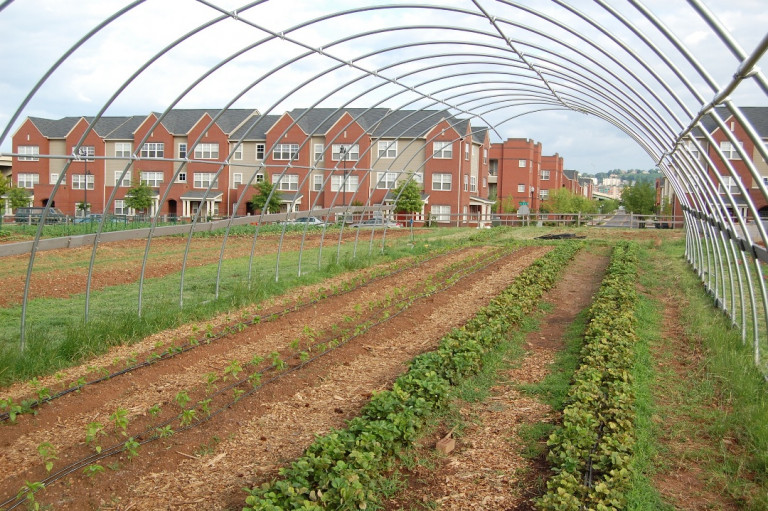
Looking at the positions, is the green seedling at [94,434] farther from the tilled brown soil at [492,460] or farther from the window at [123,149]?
the window at [123,149]

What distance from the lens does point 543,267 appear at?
16.4m

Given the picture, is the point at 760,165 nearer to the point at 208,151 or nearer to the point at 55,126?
the point at 208,151

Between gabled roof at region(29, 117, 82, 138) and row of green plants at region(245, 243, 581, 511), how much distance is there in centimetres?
4233

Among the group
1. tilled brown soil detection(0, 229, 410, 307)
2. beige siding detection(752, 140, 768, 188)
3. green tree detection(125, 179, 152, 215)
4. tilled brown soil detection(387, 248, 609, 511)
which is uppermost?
beige siding detection(752, 140, 768, 188)

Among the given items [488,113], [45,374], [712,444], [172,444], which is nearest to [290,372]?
[172,444]

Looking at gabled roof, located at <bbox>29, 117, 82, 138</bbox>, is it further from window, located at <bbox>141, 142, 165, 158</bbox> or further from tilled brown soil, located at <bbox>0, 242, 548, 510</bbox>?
tilled brown soil, located at <bbox>0, 242, 548, 510</bbox>

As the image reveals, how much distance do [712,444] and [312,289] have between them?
948 centimetres

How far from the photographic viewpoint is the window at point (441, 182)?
47.7 meters

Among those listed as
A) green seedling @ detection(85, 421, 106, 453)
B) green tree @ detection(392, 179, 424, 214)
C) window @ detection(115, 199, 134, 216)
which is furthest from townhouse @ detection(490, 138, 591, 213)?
green seedling @ detection(85, 421, 106, 453)

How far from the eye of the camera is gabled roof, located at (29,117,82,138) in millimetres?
44125

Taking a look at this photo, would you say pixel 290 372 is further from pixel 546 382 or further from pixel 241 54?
pixel 241 54

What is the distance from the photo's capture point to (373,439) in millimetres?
5395

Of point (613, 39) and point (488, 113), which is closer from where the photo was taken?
point (613, 39)

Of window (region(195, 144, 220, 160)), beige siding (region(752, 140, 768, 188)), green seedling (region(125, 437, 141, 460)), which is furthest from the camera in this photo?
window (region(195, 144, 220, 160))
